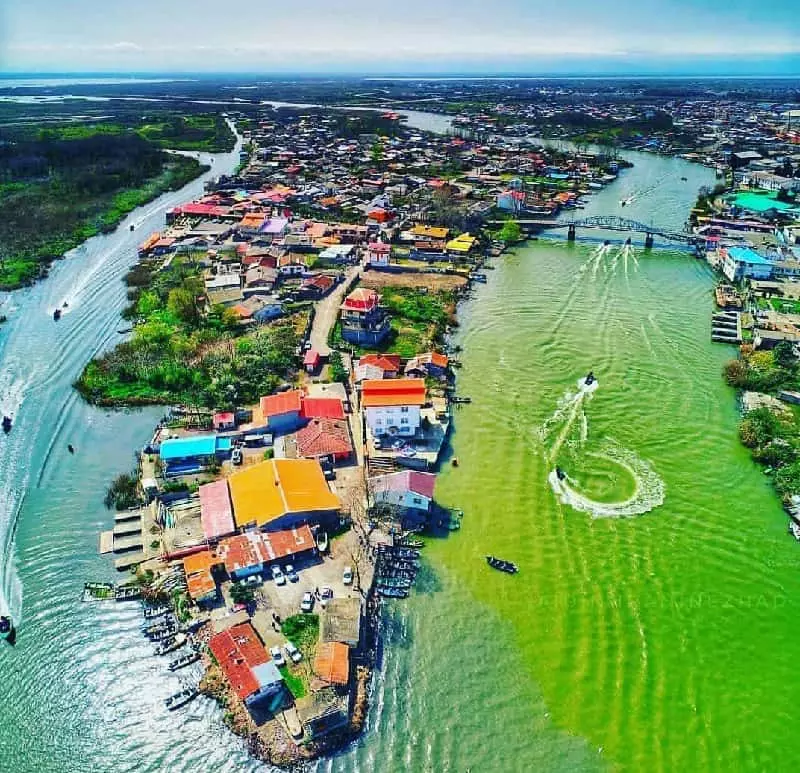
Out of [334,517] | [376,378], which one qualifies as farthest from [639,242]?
[334,517]

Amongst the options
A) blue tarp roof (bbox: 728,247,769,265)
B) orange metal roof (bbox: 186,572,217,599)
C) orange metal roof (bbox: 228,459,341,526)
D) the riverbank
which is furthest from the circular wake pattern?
the riverbank

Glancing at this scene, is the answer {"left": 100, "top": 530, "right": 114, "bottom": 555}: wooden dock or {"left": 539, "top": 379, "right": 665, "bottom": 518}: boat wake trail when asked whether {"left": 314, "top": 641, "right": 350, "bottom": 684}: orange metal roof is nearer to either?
{"left": 100, "top": 530, "right": 114, "bottom": 555}: wooden dock

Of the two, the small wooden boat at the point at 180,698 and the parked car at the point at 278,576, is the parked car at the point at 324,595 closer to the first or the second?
the parked car at the point at 278,576

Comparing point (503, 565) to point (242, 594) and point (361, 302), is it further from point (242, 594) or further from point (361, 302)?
point (361, 302)

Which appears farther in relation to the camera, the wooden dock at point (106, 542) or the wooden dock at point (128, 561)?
the wooden dock at point (106, 542)

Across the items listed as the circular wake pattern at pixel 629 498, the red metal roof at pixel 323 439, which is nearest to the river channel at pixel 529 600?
the circular wake pattern at pixel 629 498
